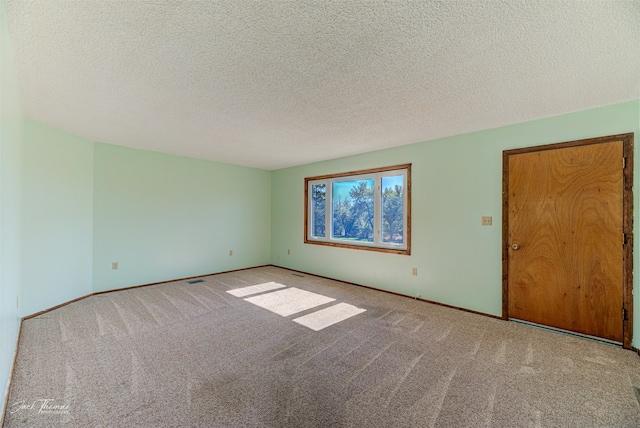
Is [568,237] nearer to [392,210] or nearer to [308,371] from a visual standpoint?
[392,210]

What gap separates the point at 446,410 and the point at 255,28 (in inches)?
105

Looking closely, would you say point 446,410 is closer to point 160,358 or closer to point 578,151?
point 160,358

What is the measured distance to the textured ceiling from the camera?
4.67ft

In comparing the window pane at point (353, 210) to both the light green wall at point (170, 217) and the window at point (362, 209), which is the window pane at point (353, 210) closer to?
the window at point (362, 209)

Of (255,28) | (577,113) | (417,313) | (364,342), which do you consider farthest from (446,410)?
(577,113)

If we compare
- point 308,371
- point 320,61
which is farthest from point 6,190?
point 308,371

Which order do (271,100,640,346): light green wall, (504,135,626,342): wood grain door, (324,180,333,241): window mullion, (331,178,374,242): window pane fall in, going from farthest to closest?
(324,180,333,241): window mullion < (331,178,374,242): window pane < (271,100,640,346): light green wall < (504,135,626,342): wood grain door

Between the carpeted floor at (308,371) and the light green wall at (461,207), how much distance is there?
0.47m

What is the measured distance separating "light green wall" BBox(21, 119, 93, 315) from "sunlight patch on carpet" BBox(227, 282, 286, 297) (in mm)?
2142

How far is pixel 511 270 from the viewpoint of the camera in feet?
10.2

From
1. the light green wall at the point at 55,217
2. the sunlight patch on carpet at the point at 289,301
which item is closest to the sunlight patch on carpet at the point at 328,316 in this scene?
the sunlight patch on carpet at the point at 289,301

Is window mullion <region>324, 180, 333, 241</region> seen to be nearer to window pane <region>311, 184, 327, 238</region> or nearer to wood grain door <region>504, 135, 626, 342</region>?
window pane <region>311, 184, 327, 238</region>

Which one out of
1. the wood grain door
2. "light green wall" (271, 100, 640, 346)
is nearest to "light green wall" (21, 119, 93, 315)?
"light green wall" (271, 100, 640, 346)

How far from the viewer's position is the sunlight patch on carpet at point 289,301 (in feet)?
11.3
